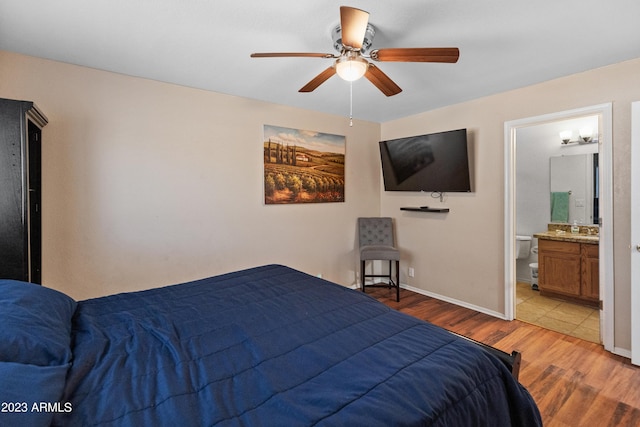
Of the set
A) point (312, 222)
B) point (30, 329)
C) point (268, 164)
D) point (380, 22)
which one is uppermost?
point (380, 22)

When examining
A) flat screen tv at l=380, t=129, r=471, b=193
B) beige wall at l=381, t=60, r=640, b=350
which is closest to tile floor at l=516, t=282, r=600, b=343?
beige wall at l=381, t=60, r=640, b=350

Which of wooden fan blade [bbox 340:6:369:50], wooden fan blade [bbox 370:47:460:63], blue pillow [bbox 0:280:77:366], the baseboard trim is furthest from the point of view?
the baseboard trim

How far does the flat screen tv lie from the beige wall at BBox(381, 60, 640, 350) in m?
0.18

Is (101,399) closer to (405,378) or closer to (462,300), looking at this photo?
(405,378)

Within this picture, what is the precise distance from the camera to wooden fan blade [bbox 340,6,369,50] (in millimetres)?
1478

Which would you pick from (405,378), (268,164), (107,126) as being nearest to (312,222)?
(268,164)

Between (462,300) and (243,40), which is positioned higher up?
(243,40)

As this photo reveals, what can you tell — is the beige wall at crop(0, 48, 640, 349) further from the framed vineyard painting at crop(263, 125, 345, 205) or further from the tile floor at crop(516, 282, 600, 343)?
the tile floor at crop(516, 282, 600, 343)

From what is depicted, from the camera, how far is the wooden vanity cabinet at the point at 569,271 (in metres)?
3.51

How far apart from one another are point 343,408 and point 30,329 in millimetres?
1168

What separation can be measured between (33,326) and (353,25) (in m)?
1.96

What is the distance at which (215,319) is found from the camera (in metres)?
1.58

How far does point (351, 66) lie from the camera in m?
1.86

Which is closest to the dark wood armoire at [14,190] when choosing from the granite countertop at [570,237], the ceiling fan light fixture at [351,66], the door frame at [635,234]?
the ceiling fan light fixture at [351,66]
